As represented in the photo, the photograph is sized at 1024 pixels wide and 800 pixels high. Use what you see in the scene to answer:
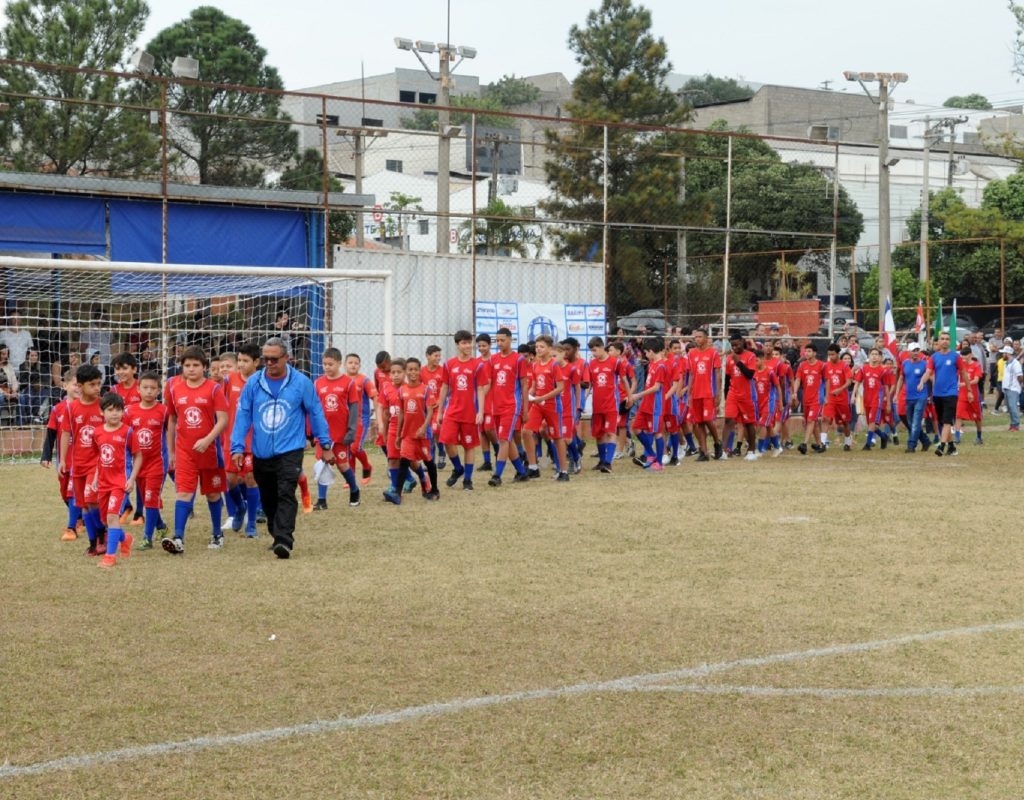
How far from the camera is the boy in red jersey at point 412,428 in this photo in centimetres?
1463

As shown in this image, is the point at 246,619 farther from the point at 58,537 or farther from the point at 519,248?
the point at 519,248

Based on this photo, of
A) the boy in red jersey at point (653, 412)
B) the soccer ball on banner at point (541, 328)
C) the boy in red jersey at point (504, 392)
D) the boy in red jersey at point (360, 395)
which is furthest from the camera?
the soccer ball on banner at point (541, 328)

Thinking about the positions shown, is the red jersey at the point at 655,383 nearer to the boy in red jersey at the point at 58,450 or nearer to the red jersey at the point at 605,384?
the red jersey at the point at 605,384

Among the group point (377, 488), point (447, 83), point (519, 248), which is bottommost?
point (377, 488)

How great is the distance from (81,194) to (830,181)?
37038mm

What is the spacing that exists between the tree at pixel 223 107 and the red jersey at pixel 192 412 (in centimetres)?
1335

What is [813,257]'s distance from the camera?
→ 42781 millimetres

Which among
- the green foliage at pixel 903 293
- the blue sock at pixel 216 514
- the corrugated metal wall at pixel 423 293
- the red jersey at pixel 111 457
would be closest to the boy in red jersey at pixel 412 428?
the blue sock at pixel 216 514

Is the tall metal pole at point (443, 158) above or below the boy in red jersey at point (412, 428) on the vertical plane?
above

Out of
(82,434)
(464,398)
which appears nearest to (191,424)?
(82,434)

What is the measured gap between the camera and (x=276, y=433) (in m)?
11.0

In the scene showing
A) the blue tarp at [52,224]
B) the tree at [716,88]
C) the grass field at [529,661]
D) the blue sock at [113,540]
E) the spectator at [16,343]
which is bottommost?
the grass field at [529,661]

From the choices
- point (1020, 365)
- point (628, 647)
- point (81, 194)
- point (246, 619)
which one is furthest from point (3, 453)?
point (1020, 365)

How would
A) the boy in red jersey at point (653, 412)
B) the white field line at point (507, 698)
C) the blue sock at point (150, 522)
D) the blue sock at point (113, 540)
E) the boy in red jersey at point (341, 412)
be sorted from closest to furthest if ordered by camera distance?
the white field line at point (507, 698)
the blue sock at point (113, 540)
the blue sock at point (150, 522)
the boy in red jersey at point (341, 412)
the boy in red jersey at point (653, 412)
